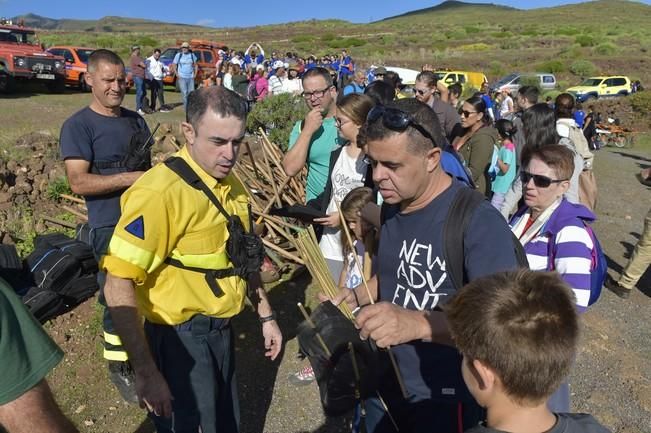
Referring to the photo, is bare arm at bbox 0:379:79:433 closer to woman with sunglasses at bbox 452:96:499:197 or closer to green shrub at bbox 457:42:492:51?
woman with sunglasses at bbox 452:96:499:197

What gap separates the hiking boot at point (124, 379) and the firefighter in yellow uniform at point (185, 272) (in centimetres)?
121

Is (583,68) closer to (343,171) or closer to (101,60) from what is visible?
(343,171)

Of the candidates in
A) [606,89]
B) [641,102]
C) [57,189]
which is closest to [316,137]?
[57,189]

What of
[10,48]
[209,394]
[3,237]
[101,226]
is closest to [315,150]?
[101,226]

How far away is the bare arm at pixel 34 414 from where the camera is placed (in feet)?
4.36

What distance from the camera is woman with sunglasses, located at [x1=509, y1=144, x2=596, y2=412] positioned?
2.54 m

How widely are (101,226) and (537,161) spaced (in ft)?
10.1

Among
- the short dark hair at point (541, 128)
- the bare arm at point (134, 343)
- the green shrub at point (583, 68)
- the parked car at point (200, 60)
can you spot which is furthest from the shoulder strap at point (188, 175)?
the green shrub at point (583, 68)

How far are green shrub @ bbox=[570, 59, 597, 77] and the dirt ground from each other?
36277 millimetres

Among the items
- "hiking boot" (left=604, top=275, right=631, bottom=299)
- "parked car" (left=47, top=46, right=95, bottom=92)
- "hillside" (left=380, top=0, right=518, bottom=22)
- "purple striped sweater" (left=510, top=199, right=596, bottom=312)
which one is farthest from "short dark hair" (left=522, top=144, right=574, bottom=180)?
"hillside" (left=380, top=0, right=518, bottom=22)

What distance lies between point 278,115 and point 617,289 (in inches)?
244

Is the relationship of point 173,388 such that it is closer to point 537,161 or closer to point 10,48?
point 537,161

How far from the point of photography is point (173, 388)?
251 centimetres

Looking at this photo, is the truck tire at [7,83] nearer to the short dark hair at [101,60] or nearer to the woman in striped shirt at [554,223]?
the short dark hair at [101,60]
